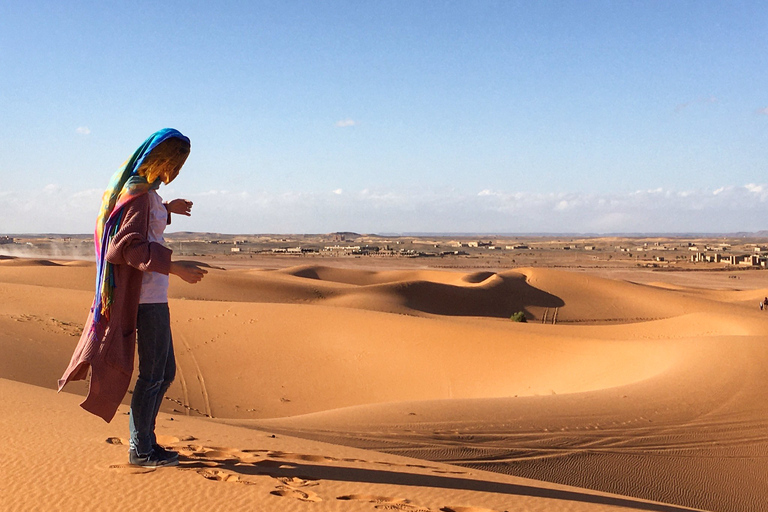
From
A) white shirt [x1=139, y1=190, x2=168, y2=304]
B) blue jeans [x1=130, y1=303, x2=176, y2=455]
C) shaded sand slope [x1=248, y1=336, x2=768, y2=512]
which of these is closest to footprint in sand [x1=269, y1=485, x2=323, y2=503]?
blue jeans [x1=130, y1=303, x2=176, y2=455]

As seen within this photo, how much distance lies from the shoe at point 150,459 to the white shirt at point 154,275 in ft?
3.24

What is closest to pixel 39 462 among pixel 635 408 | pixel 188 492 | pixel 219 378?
pixel 188 492

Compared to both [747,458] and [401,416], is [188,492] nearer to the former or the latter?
[401,416]

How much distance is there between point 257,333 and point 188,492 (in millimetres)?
12279

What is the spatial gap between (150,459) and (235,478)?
Result: 0.57 metres

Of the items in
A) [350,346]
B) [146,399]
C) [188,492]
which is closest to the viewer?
[188,492]

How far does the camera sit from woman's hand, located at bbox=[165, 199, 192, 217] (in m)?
4.55

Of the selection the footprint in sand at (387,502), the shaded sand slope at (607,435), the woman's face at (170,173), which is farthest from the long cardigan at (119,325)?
the shaded sand slope at (607,435)

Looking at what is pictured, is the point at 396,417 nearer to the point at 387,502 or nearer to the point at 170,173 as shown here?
the point at 387,502

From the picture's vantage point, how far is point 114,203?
4207mm

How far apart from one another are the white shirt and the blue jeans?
0.05 metres

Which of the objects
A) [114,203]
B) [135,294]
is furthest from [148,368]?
[114,203]

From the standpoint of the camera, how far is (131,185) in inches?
163

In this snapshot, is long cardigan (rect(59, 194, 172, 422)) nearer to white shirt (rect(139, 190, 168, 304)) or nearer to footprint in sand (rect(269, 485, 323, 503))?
white shirt (rect(139, 190, 168, 304))
